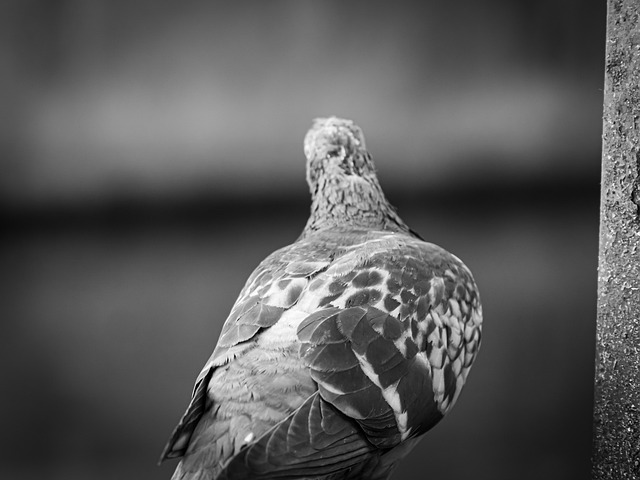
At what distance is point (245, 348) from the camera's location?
0.93m

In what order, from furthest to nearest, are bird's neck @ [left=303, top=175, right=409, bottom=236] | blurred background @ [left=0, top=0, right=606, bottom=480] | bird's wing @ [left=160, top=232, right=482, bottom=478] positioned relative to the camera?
blurred background @ [left=0, top=0, right=606, bottom=480] → bird's neck @ [left=303, top=175, right=409, bottom=236] → bird's wing @ [left=160, top=232, right=482, bottom=478]

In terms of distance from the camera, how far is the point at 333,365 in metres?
0.86

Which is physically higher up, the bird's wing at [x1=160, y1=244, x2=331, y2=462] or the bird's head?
the bird's head

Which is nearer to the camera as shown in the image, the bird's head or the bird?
the bird

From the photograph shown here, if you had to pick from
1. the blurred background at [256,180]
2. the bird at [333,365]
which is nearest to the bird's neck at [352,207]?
the bird at [333,365]

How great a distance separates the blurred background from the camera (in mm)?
1784

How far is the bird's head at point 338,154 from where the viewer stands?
1.33 meters

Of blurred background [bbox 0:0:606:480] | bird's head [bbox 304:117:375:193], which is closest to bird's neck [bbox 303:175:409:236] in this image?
bird's head [bbox 304:117:375:193]

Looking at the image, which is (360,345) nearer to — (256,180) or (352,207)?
(352,207)

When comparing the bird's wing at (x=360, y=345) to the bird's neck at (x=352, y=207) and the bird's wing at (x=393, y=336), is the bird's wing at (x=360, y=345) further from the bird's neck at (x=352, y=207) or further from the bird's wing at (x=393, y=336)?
the bird's neck at (x=352, y=207)

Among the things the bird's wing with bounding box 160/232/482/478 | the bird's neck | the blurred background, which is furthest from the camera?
the blurred background

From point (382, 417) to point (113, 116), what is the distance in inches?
51.7

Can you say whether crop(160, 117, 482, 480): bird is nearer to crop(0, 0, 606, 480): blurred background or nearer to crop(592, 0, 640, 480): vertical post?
crop(592, 0, 640, 480): vertical post

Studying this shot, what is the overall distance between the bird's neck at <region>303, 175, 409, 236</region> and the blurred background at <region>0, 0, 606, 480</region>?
491 millimetres
